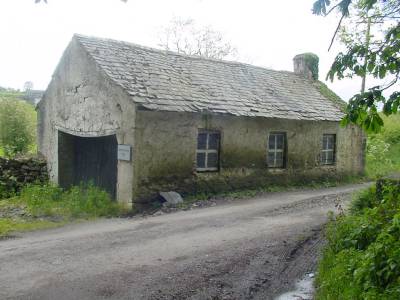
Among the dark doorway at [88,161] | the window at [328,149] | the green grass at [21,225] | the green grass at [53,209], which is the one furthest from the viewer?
the window at [328,149]

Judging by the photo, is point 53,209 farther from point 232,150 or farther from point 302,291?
point 302,291

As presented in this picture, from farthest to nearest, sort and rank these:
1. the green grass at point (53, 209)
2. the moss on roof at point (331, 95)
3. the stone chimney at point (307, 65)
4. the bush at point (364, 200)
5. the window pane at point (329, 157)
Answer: the stone chimney at point (307, 65)
the moss on roof at point (331, 95)
the window pane at point (329, 157)
the green grass at point (53, 209)
the bush at point (364, 200)

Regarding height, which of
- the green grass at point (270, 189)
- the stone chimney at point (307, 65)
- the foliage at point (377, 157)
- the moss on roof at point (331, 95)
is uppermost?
the stone chimney at point (307, 65)

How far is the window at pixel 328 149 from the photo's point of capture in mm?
15641

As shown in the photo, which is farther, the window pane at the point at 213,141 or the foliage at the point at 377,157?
the foliage at the point at 377,157

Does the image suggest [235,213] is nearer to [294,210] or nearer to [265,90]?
[294,210]

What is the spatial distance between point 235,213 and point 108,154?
190 inches

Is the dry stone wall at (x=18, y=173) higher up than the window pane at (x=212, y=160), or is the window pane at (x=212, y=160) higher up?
the window pane at (x=212, y=160)

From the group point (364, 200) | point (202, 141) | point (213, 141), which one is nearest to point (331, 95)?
point (213, 141)

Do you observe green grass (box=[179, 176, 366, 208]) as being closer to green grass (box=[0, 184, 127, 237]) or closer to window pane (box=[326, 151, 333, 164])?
window pane (box=[326, 151, 333, 164])

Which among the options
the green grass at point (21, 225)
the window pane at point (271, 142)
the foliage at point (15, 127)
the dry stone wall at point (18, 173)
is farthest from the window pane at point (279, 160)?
the foliage at point (15, 127)

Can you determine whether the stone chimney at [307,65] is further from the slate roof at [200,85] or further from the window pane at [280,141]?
the window pane at [280,141]

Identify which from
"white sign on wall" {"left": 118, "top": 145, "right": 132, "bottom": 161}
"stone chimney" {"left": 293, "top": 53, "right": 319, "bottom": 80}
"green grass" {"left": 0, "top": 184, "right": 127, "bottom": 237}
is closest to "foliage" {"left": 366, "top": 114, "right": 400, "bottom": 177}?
"stone chimney" {"left": 293, "top": 53, "right": 319, "bottom": 80}

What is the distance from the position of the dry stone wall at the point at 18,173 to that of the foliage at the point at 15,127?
168 inches
